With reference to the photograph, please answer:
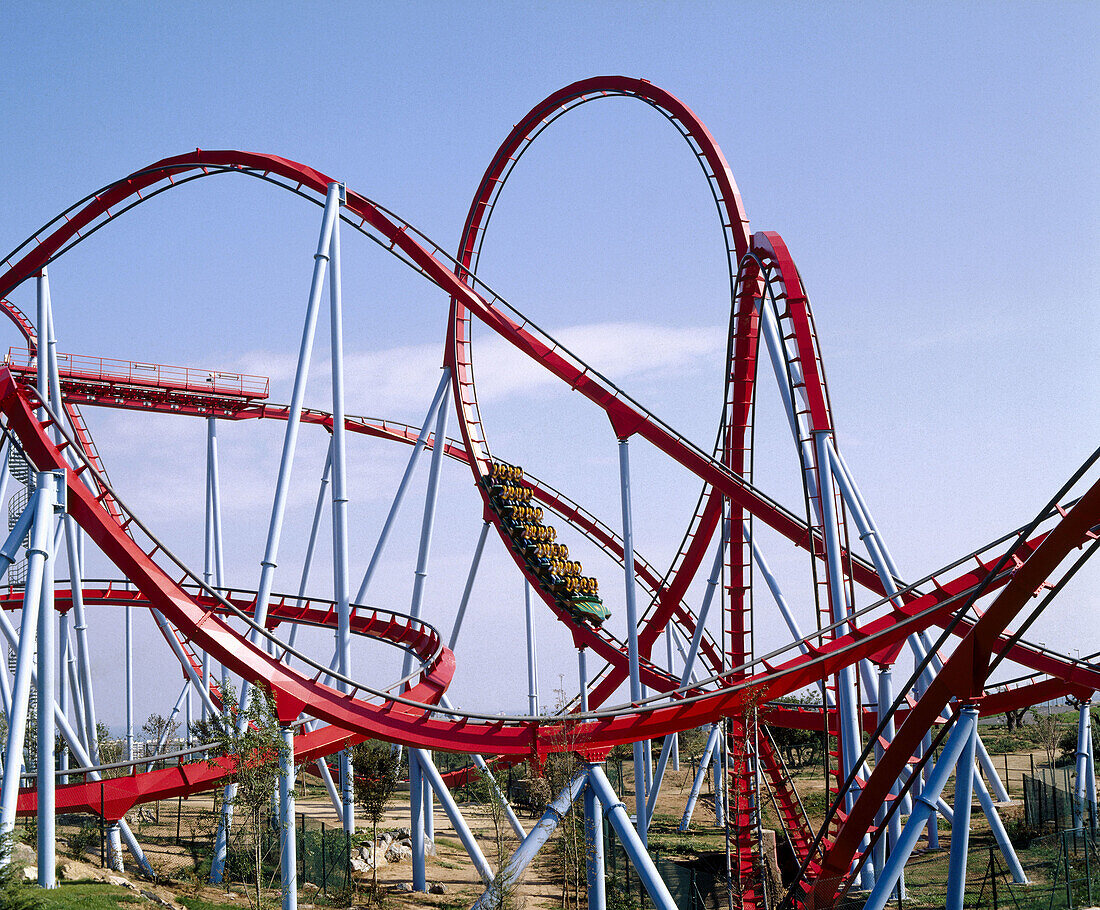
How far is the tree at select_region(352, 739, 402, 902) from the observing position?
15828mm

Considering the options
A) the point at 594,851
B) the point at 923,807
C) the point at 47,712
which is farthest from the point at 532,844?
the point at 47,712

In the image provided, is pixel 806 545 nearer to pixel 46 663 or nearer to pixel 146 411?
pixel 46 663

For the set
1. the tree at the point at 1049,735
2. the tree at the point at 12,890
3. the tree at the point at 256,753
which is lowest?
the tree at the point at 1049,735

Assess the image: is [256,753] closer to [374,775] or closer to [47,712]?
[47,712]

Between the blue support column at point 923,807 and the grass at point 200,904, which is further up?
the blue support column at point 923,807

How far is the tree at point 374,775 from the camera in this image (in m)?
15.8

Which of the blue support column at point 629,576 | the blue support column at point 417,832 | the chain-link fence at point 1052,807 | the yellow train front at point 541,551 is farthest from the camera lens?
the yellow train front at point 541,551

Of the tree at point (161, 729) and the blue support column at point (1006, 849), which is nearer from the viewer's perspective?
the blue support column at point (1006, 849)

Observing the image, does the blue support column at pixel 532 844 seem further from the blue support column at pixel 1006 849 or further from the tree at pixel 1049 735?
the tree at pixel 1049 735

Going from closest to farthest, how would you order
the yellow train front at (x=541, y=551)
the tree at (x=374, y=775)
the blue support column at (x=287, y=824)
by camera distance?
the blue support column at (x=287, y=824)
the tree at (x=374, y=775)
the yellow train front at (x=541, y=551)

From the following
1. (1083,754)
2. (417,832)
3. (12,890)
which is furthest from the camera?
(1083,754)

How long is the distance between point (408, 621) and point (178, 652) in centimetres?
396

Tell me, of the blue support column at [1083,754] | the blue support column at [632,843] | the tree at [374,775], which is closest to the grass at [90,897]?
the blue support column at [632,843]

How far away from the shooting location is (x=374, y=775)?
1655cm
